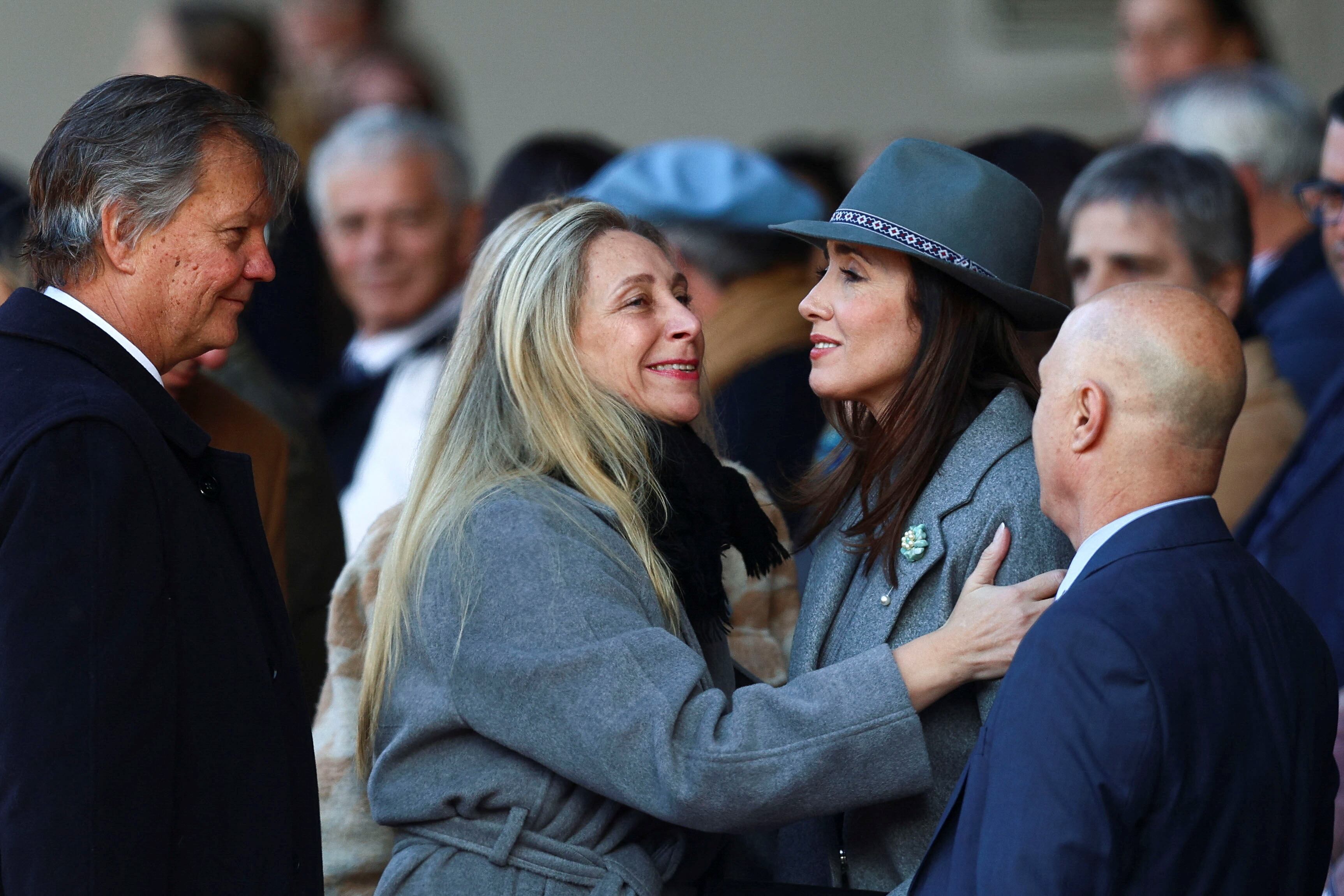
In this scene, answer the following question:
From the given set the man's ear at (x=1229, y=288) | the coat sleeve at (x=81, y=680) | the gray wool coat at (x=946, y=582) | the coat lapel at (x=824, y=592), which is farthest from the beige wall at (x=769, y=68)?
the coat sleeve at (x=81, y=680)

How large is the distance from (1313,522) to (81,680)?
2.33m

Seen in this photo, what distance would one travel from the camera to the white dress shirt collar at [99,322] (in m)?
1.92

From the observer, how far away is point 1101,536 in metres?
1.95

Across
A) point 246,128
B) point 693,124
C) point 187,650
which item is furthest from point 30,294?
point 693,124

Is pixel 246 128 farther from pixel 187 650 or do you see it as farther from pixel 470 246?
pixel 470 246

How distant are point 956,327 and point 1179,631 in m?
0.78

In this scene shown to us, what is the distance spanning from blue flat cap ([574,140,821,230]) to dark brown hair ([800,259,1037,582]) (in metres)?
1.61

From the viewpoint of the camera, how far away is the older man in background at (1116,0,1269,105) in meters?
5.55

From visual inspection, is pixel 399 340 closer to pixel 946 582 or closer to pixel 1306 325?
pixel 1306 325

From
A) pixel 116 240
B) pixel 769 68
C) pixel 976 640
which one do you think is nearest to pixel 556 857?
pixel 976 640

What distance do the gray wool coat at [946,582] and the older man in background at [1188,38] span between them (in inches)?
141

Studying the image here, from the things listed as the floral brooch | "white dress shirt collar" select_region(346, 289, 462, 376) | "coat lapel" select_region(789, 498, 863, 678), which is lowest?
"white dress shirt collar" select_region(346, 289, 462, 376)

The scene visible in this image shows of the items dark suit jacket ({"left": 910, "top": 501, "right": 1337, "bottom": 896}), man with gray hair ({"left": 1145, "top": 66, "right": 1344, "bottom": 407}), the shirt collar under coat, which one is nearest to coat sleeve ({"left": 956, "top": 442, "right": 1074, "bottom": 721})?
dark suit jacket ({"left": 910, "top": 501, "right": 1337, "bottom": 896})

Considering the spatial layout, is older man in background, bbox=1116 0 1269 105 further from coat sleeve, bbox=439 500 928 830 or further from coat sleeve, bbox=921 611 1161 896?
coat sleeve, bbox=921 611 1161 896
